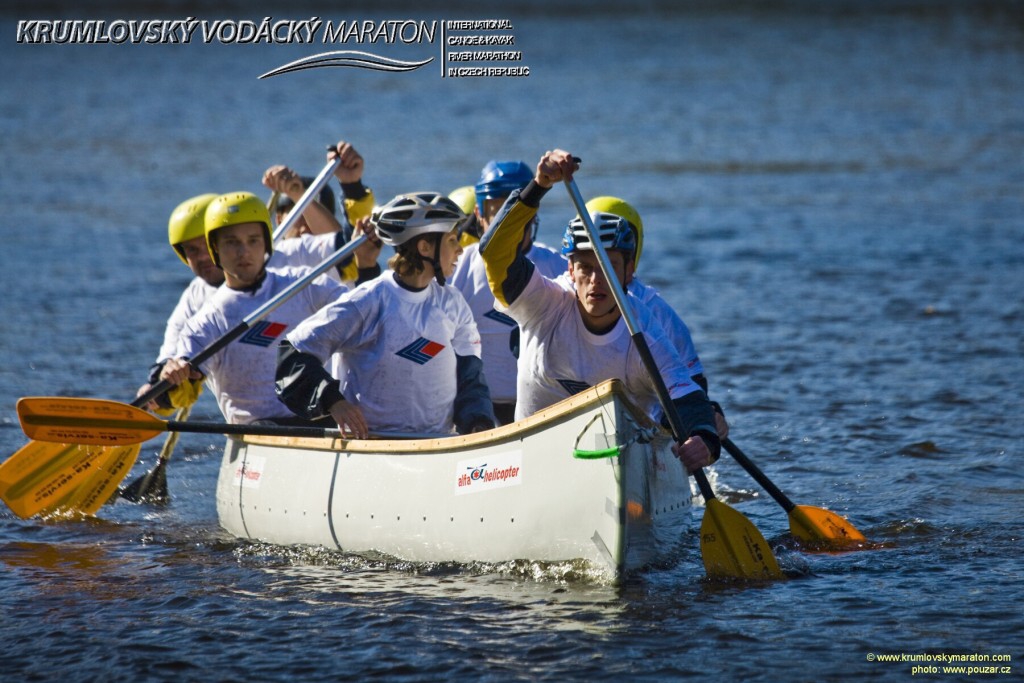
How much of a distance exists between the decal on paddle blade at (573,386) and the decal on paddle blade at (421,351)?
3.52 feet

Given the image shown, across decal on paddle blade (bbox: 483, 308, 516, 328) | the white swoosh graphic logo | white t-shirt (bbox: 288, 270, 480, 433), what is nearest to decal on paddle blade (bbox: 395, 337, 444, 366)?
white t-shirt (bbox: 288, 270, 480, 433)

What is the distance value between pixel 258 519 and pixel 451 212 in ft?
7.92

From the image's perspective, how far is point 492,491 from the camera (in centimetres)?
783

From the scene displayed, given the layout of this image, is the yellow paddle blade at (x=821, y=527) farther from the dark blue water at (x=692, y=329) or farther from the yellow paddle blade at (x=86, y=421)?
the yellow paddle blade at (x=86, y=421)

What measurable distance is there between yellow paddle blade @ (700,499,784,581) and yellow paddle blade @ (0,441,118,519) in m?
4.48

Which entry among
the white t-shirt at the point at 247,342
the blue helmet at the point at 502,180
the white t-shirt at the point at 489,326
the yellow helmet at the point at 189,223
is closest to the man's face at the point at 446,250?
the blue helmet at the point at 502,180

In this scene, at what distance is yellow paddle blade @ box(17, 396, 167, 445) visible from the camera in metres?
9.37

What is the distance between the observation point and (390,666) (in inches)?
284

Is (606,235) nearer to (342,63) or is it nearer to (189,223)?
(189,223)

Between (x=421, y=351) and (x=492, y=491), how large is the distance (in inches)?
45.9

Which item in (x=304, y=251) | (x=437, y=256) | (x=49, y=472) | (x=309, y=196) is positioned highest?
(x=309, y=196)

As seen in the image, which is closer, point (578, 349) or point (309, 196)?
point (578, 349)

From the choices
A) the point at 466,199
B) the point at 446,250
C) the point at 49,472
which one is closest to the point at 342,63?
the point at 466,199

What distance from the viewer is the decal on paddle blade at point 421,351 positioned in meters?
8.55
